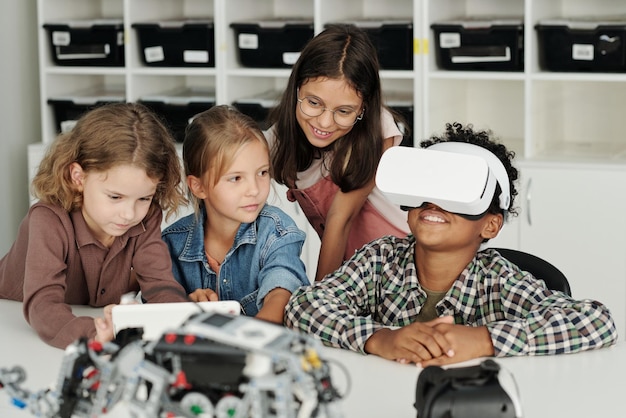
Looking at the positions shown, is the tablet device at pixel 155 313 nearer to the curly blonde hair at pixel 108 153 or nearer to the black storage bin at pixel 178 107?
the curly blonde hair at pixel 108 153

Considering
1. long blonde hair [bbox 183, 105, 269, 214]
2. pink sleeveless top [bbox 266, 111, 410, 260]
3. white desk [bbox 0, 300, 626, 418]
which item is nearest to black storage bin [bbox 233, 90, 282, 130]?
pink sleeveless top [bbox 266, 111, 410, 260]

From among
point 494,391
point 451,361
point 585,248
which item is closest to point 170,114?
point 585,248

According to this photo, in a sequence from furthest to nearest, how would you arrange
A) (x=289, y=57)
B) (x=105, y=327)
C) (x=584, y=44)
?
1. (x=289, y=57)
2. (x=584, y=44)
3. (x=105, y=327)

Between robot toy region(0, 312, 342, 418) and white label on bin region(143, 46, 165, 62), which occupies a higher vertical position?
white label on bin region(143, 46, 165, 62)

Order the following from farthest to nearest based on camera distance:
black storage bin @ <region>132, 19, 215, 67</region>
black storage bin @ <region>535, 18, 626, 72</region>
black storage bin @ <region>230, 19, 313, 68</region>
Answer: black storage bin @ <region>132, 19, 215, 67</region> → black storage bin @ <region>230, 19, 313, 68</region> → black storage bin @ <region>535, 18, 626, 72</region>

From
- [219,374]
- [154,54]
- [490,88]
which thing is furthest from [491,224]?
[154,54]

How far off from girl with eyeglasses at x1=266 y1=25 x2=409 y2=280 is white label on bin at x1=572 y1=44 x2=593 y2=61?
3.72 ft

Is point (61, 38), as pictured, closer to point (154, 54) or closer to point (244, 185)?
point (154, 54)

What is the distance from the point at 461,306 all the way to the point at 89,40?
7.65 feet

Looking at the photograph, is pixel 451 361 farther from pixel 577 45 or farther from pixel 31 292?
pixel 577 45

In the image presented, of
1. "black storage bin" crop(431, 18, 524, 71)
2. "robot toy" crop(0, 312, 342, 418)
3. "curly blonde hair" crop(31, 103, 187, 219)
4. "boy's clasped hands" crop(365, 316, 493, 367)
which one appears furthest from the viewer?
"black storage bin" crop(431, 18, 524, 71)

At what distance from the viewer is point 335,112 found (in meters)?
2.06

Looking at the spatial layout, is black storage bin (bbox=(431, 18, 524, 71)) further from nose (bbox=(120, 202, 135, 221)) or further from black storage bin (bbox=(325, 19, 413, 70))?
nose (bbox=(120, 202, 135, 221))

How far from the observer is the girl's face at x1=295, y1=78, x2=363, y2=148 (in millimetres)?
2066
